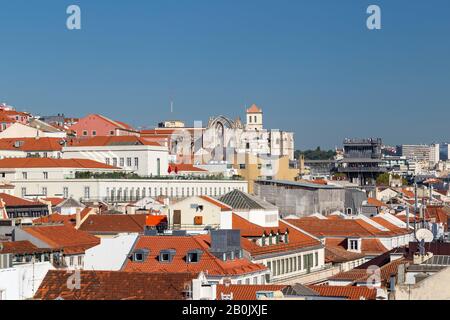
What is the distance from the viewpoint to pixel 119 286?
71.7ft

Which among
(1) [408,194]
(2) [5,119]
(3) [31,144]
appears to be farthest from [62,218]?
(1) [408,194]

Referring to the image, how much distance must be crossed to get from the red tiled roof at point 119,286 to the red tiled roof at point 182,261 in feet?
27.7

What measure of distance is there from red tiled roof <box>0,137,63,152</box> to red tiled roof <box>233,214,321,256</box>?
38461 mm

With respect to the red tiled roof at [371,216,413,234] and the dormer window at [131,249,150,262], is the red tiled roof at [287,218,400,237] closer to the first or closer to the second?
the red tiled roof at [371,216,413,234]

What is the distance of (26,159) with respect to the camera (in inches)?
2970

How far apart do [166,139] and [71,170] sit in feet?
107

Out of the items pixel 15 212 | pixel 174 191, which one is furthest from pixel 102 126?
pixel 15 212

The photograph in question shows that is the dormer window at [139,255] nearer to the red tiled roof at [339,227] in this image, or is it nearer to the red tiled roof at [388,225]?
the red tiled roof at [339,227]

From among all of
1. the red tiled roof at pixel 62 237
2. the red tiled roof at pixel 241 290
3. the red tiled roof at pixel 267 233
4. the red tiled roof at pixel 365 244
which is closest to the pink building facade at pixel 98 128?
the red tiled roof at pixel 365 244

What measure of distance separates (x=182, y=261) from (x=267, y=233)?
10760mm

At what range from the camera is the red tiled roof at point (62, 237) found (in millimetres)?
35312

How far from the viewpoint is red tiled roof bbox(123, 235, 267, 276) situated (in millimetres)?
31422

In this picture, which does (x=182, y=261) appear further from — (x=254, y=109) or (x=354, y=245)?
(x=254, y=109)
